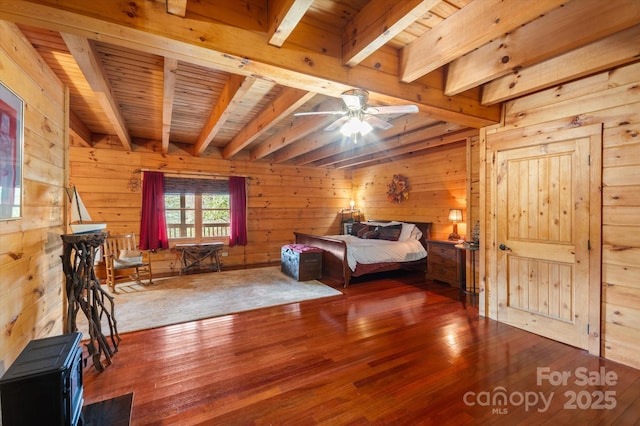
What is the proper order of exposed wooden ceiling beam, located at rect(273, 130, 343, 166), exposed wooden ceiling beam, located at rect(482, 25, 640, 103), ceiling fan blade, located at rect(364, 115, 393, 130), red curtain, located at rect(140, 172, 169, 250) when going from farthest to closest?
red curtain, located at rect(140, 172, 169, 250)
exposed wooden ceiling beam, located at rect(273, 130, 343, 166)
ceiling fan blade, located at rect(364, 115, 393, 130)
exposed wooden ceiling beam, located at rect(482, 25, 640, 103)

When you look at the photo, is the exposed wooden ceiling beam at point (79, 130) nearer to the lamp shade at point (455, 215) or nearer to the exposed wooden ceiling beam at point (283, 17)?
the exposed wooden ceiling beam at point (283, 17)

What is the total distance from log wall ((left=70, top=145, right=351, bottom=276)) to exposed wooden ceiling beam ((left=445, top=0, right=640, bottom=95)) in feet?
16.0

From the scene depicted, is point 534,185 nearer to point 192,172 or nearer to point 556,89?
point 556,89

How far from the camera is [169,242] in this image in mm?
5602

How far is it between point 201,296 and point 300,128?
110 inches

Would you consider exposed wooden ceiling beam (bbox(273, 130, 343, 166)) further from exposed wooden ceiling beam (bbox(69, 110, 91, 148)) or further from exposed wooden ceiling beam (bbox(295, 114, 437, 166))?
exposed wooden ceiling beam (bbox(69, 110, 91, 148))

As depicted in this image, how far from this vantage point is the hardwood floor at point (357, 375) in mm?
1750

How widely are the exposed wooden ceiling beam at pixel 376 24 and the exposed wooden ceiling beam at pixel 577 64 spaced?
1.54 m

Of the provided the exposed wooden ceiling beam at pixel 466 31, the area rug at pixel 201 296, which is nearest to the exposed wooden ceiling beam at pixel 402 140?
the exposed wooden ceiling beam at pixel 466 31

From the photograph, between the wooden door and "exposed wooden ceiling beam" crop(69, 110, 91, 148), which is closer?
the wooden door

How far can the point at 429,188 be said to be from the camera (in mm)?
5492

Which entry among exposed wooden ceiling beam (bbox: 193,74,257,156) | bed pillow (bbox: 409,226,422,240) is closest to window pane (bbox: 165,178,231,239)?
exposed wooden ceiling beam (bbox: 193,74,257,156)

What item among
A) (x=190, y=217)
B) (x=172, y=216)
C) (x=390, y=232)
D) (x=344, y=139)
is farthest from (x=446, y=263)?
(x=172, y=216)

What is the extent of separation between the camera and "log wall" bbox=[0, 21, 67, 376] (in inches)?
62.1
